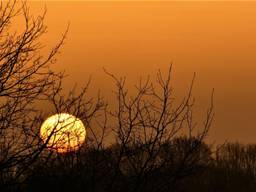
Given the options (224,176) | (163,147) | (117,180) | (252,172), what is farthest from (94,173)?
(252,172)

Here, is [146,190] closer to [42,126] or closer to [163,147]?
[163,147]

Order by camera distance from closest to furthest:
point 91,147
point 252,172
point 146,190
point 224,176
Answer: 1. point 146,190
2. point 91,147
3. point 224,176
4. point 252,172

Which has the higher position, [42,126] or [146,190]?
[42,126]

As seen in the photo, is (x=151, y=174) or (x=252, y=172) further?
(x=252, y=172)

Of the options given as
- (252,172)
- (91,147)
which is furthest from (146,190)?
(252,172)

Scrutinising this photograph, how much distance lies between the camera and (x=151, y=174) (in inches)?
305

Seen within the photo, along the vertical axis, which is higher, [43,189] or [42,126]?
[42,126]

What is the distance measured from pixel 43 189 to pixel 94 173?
0.57 metres

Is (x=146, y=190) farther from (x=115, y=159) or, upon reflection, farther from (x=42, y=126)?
(x=42, y=126)

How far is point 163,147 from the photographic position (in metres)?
8.03

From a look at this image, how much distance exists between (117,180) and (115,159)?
10.6 inches

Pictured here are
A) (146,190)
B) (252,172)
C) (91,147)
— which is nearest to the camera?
(146,190)

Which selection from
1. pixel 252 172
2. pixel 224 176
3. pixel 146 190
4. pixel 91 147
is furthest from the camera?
pixel 252 172

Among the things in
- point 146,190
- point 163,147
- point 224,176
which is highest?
point 224,176
